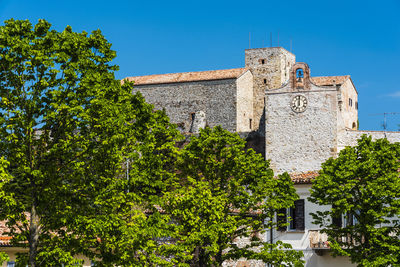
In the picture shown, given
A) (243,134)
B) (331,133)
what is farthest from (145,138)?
(243,134)

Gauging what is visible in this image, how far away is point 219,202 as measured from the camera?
30.3 m

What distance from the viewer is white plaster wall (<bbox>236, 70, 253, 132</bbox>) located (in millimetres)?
70312

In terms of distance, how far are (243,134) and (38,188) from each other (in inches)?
1730

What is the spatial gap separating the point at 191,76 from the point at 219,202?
4415 cm

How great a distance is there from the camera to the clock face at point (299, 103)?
188 feet

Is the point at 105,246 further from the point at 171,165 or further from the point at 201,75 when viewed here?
the point at 201,75

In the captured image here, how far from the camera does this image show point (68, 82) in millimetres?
22188

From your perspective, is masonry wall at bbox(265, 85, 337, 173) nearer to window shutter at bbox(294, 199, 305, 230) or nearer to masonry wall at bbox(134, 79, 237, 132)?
masonry wall at bbox(134, 79, 237, 132)

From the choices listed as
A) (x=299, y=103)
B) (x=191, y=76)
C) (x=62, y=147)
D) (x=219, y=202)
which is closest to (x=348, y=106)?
(x=299, y=103)

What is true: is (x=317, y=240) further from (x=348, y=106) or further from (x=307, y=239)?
(x=348, y=106)

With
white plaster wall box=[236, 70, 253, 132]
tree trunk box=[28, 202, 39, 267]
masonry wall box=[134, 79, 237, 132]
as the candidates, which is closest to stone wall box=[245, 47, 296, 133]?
white plaster wall box=[236, 70, 253, 132]

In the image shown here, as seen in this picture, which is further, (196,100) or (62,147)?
(196,100)

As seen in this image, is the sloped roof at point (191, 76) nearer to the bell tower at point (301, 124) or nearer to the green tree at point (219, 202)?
the bell tower at point (301, 124)

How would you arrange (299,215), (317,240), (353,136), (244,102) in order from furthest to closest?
1. (244,102)
2. (353,136)
3. (299,215)
4. (317,240)
